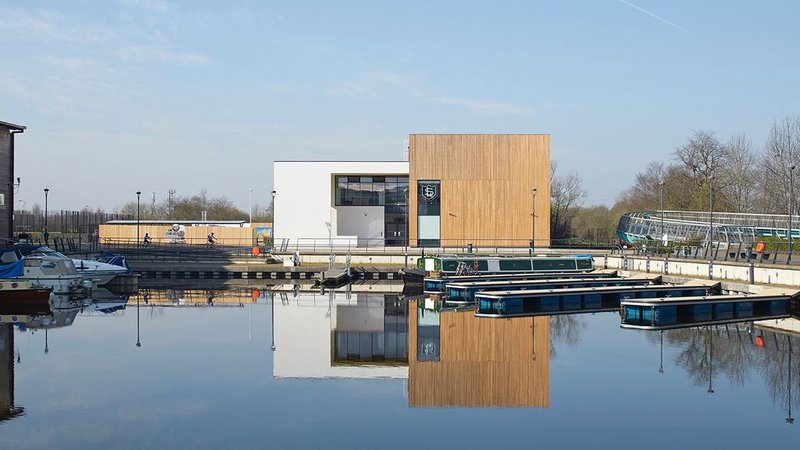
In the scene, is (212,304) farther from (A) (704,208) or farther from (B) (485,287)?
(A) (704,208)

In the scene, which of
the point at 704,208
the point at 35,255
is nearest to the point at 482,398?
the point at 35,255

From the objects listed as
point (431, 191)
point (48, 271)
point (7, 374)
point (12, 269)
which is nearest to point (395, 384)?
point (7, 374)

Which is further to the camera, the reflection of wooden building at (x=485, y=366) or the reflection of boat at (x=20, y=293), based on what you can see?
the reflection of boat at (x=20, y=293)

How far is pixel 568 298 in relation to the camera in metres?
32.5

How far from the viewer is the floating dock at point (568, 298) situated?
98.8 ft

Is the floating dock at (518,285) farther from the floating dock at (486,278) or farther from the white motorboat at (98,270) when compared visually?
the white motorboat at (98,270)

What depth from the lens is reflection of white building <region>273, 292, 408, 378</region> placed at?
786 inches

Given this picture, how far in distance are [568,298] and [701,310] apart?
18.1ft

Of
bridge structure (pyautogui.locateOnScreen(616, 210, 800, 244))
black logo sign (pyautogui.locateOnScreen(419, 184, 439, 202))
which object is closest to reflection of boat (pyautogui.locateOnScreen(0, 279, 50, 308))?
black logo sign (pyautogui.locateOnScreen(419, 184, 439, 202))

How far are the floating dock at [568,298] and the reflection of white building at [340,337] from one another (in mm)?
3387

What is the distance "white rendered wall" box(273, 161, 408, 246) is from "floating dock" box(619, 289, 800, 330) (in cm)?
3456

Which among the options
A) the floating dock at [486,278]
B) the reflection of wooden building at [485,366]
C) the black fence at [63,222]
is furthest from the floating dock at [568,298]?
the black fence at [63,222]

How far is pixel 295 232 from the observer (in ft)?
199

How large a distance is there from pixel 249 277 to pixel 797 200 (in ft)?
115
